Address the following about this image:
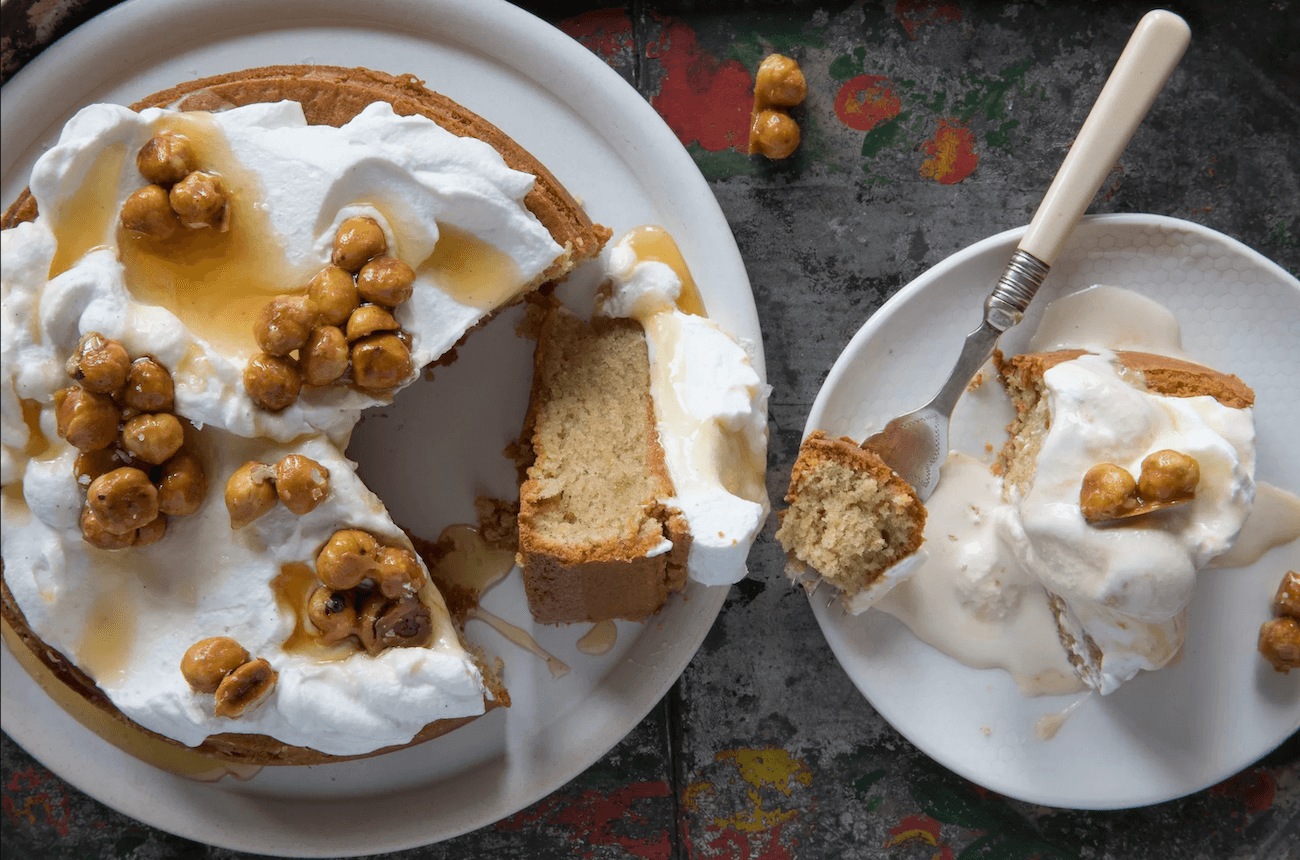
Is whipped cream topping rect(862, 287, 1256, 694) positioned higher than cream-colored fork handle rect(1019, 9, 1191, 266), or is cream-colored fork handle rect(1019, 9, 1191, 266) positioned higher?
cream-colored fork handle rect(1019, 9, 1191, 266)

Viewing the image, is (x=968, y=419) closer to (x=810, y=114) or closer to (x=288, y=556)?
(x=810, y=114)

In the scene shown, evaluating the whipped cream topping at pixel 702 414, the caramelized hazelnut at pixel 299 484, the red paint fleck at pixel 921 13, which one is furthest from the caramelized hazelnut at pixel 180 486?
the red paint fleck at pixel 921 13

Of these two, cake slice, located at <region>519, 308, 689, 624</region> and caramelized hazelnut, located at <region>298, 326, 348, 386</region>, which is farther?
cake slice, located at <region>519, 308, 689, 624</region>

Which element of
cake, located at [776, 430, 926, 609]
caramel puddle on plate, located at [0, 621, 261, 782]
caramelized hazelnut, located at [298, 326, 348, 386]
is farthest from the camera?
caramel puddle on plate, located at [0, 621, 261, 782]

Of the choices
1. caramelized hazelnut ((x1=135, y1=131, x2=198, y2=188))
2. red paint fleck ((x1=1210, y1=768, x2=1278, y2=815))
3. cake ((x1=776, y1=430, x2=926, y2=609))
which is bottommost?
red paint fleck ((x1=1210, y1=768, x2=1278, y2=815))

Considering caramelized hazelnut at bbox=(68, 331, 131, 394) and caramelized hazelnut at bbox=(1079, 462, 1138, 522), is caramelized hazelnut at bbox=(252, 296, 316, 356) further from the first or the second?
caramelized hazelnut at bbox=(1079, 462, 1138, 522)

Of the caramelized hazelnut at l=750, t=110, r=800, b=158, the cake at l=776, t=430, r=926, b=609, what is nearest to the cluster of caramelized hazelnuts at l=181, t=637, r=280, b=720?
the cake at l=776, t=430, r=926, b=609

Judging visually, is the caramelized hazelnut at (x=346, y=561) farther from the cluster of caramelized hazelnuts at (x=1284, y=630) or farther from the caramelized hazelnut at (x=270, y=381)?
the cluster of caramelized hazelnuts at (x=1284, y=630)
